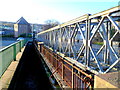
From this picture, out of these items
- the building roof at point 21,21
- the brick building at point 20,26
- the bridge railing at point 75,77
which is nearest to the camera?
the bridge railing at point 75,77

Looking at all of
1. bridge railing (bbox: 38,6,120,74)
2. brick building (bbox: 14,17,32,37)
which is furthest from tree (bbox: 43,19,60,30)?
bridge railing (bbox: 38,6,120,74)

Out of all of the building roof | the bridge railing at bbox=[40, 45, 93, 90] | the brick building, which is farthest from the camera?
the building roof

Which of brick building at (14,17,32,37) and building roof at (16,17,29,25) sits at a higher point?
building roof at (16,17,29,25)

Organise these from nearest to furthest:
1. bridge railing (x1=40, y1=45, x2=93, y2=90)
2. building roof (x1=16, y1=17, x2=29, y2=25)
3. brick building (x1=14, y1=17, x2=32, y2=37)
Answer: bridge railing (x1=40, y1=45, x2=93, y2=90)
brick building (x1=14, y1=17, x2=32, y2=37)
building roof (x1=16, y1=17, x2=29, y2=25)

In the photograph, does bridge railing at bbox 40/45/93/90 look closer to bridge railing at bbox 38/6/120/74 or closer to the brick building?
bridge railing at bbox 38/6/120/74

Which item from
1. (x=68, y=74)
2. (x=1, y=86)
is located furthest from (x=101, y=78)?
(x=68, y=74)

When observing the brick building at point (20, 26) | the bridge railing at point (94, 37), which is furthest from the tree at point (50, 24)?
the bridge railing at point (94, 37)

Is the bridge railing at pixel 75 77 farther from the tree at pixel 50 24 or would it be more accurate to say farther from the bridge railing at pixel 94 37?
the tree at pixel 50 24

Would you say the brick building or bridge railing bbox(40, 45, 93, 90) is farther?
the brick building

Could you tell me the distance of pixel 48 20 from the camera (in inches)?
3091

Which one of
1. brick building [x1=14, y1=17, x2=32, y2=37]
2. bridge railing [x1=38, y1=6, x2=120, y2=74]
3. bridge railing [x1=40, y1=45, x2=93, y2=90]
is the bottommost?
bridge railing [x1=40, y1=45, x2=93, y2=90]

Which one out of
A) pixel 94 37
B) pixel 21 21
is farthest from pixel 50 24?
pixel 94 37

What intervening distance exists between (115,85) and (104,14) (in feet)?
6.51

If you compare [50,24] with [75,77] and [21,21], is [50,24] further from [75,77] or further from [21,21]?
[75,77]
